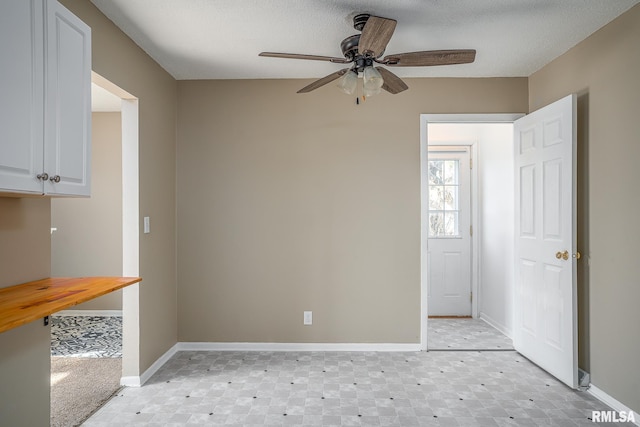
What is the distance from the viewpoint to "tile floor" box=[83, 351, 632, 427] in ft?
7.86

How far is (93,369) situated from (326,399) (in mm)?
1944

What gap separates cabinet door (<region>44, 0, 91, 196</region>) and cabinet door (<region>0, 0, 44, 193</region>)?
0.05 m

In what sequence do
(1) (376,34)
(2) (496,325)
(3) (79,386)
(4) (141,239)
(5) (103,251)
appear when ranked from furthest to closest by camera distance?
(5) (103,251)
(2) (496,325)
(4) (141,239)
(3) (79,386)
(1) (376,34)

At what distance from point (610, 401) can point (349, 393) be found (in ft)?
5.56

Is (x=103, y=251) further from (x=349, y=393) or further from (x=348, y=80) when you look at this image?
(x=348, y=80)

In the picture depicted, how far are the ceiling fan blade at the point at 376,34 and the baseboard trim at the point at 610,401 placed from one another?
104 inches

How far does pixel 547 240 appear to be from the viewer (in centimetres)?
302

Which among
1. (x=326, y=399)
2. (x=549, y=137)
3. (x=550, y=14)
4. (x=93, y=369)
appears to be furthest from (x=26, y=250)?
(x=549, y=137)

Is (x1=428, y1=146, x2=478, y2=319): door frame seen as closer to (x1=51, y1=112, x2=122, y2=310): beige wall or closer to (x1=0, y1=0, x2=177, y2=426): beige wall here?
(x1=0, y1=0, x2=177, y2=426): beige wall

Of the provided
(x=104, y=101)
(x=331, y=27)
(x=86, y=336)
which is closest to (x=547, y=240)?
(x=331, y=27)

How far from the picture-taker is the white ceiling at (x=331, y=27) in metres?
2.32

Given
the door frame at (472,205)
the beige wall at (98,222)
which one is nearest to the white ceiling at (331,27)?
the door frame at (472,205)

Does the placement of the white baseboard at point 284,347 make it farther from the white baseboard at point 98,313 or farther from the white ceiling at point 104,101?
the white ceiling at point 104,101

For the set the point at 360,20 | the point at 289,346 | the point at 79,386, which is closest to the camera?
the point at 360,20
